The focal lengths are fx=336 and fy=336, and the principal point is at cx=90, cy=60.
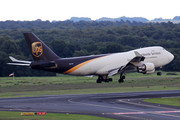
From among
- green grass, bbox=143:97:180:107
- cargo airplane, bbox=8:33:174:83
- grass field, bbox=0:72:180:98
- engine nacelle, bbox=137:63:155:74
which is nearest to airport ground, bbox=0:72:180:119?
grass field, bbox=0:72:180:98

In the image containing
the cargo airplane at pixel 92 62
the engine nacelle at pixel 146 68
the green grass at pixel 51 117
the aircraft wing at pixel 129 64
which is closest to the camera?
the green grass at pixel 51 117

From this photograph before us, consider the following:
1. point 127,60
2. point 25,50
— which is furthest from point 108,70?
point 25,50

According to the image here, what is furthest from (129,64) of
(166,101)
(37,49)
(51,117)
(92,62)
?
(51,117)

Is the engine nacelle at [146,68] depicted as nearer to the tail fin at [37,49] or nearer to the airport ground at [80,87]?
the airport ground at [80,87]

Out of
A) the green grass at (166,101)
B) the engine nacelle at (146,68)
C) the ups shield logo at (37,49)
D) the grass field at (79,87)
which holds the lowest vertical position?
the grass field at (79,87)

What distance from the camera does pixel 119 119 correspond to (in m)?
31.5

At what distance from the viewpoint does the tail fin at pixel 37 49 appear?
5172cm

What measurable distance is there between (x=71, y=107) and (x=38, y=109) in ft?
12.8

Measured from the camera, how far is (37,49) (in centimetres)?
5244

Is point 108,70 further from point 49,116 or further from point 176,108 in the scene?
point 49,116

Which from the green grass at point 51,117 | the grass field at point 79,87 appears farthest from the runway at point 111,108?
the grass field at point 79,87

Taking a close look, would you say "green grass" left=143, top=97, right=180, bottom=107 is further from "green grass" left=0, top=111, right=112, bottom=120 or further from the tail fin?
the tail fin

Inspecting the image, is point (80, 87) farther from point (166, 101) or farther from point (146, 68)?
point (166, 101)

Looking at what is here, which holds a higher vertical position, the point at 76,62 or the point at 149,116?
the point at 76,62
